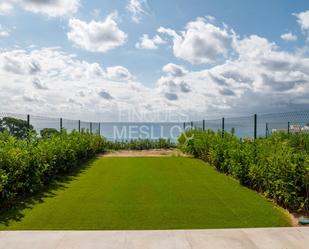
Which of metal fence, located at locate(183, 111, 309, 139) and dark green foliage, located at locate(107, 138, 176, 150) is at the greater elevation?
metal fence, located at locate(183, 111, 309, 139)

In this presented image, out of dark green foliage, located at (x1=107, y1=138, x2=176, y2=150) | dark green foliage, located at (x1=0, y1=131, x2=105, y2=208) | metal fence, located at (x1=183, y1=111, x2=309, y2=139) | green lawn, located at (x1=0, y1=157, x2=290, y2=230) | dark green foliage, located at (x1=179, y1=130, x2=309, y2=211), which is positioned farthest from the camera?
dark green foliage, located at (x1=107, y1=138, x2=176, y2=150)

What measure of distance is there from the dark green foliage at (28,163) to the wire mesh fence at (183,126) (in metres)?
1.25

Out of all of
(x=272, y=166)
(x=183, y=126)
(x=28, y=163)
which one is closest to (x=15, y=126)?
(x=28, y=163)

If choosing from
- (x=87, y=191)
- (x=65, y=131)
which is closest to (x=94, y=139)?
(x=65, y=131)

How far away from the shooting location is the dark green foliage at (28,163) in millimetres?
6035

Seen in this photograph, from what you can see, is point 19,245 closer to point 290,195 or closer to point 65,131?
point 290,195

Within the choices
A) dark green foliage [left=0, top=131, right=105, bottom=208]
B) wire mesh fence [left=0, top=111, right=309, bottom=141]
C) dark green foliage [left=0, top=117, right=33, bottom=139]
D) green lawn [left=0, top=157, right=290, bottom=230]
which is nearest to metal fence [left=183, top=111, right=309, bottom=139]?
wire mesh fence [left=0, top=111, right=309, bottom=141]

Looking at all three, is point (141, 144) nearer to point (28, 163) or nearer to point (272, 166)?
point (28, 163)

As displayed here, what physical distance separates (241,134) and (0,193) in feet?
24.9

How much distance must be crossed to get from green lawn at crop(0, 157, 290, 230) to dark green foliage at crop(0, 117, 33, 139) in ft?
9.16

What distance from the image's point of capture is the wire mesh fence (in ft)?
33.9

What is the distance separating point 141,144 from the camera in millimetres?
19906

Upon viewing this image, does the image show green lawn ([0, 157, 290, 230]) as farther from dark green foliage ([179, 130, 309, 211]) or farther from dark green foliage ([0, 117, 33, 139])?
dark green foliage ([0, 117, 33, 139])

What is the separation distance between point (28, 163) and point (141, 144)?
13218 millimetres
